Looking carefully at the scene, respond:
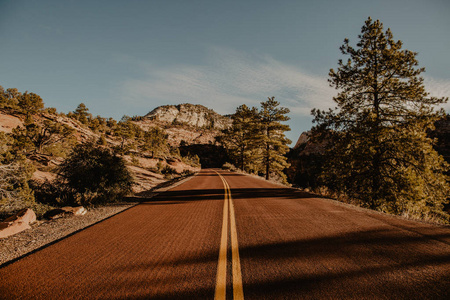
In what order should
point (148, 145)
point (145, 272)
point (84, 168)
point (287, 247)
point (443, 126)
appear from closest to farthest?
point (145, 272) < point (287, 247) < point (84, 168) < point (443, 126) < point (148, 145)

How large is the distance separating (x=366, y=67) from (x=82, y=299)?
15.7 m

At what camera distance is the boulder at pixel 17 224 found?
432 cm

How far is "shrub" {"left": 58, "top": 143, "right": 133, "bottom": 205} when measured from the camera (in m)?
7.85

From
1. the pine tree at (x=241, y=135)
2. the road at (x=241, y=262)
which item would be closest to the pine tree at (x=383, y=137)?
the road at (x=241, y=262)

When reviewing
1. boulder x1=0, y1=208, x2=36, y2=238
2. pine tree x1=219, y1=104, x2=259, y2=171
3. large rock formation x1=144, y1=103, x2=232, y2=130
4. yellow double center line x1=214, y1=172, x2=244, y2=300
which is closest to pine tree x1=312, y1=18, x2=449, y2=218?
yellow double center line x1=214, y1=172, x2=244, y2=300

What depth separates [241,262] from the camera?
2.96 m

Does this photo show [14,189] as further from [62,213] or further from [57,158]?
[57,158]

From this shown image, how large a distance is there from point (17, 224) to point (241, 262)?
18.6 feet

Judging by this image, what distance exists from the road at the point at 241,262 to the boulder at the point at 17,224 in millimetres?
1633

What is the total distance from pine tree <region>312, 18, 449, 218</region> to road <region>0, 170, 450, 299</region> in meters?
6.61

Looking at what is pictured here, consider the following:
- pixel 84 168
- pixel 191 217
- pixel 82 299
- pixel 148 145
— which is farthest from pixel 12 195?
pixel 148 145

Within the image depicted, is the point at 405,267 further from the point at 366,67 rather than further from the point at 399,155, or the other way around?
the point at 366,67

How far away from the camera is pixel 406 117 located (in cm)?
1040

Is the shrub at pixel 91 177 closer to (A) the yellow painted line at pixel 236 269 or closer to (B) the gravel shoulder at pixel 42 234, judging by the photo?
(B) the gravel shoulder at pixel 42 234
